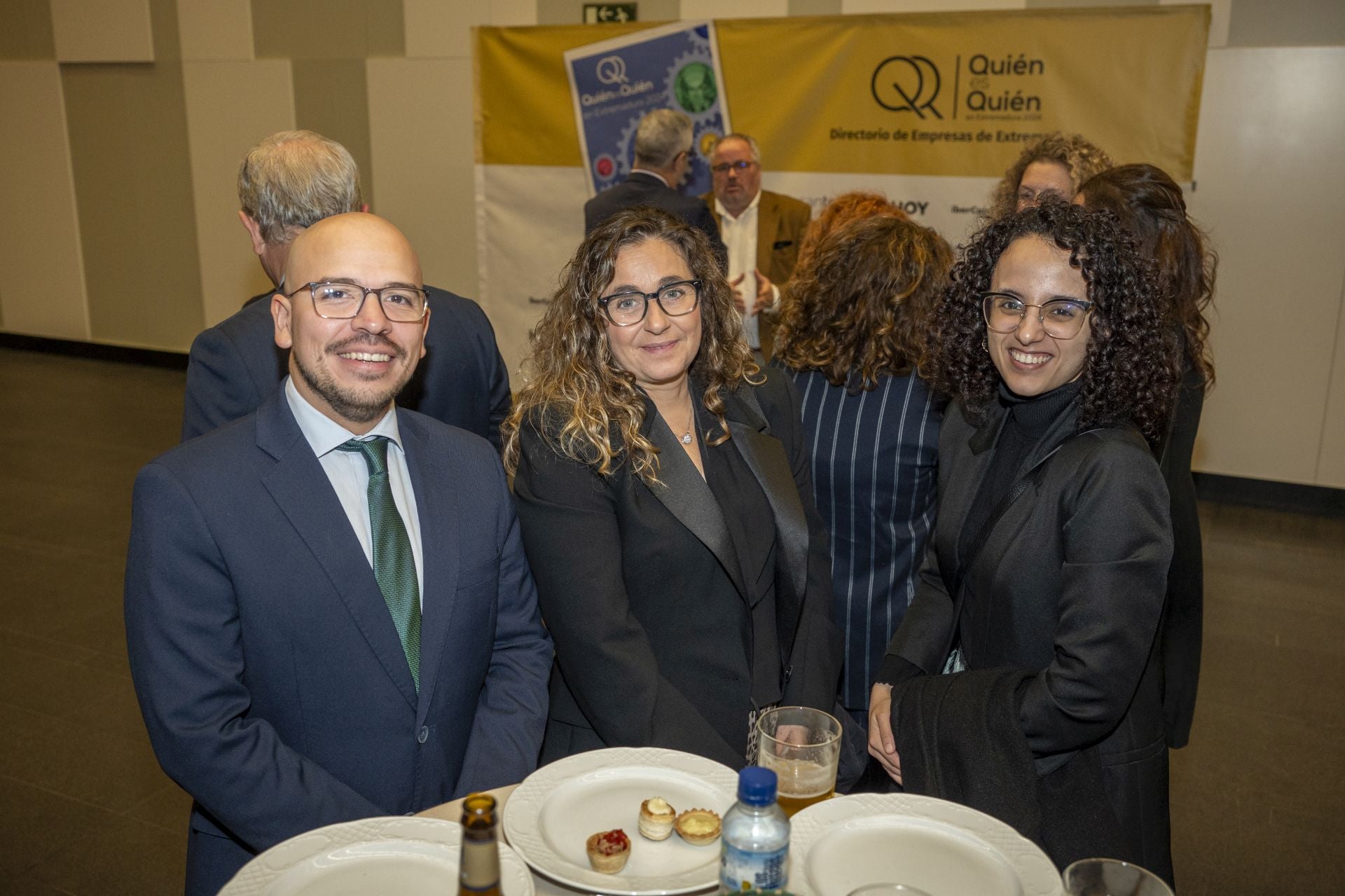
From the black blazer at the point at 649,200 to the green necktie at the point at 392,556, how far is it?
10.6 feet

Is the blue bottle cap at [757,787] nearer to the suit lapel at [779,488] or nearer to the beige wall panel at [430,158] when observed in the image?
the suit lapel at [779,488]

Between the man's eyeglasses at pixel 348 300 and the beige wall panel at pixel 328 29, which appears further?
the beige wall panel at pixel 328 29

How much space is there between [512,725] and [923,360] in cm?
114

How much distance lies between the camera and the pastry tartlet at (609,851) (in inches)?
51.6

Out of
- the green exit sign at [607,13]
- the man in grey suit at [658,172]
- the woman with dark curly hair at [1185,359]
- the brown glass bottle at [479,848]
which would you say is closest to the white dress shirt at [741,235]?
the man in grey suit at [658,172]

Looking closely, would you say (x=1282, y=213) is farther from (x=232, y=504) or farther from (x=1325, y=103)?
(x=232, y=504)

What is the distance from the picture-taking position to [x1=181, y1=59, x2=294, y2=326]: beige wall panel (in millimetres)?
8734

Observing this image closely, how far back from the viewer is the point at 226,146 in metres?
9.02

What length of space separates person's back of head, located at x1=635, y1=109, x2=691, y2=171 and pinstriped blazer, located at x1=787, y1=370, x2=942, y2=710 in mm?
2952

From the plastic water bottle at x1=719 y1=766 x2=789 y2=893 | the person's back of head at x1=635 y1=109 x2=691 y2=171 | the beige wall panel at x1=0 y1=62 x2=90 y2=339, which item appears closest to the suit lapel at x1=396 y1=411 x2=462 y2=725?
the plastic water bottle at x1=719 y1=766 x2=789 y2=893

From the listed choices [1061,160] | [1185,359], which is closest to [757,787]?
[1185,359]

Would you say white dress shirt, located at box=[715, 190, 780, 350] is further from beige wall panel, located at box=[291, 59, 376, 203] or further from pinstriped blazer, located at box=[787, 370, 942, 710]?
beige wall panel, located at box=[291, 59, 376, 203]

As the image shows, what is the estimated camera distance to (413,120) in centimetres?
823

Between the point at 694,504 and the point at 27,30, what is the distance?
34.2ft
